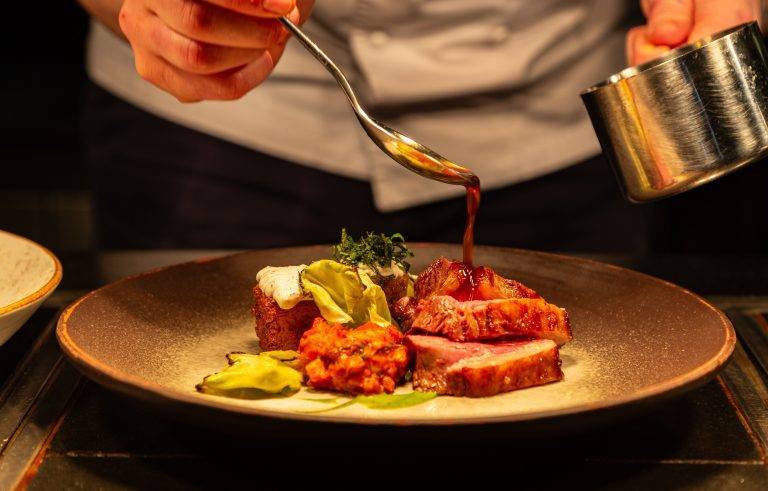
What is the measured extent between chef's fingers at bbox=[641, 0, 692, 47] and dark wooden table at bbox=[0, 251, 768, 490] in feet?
2.35

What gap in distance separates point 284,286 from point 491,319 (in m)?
0.39

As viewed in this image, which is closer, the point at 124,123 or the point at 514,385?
the point at 514,385

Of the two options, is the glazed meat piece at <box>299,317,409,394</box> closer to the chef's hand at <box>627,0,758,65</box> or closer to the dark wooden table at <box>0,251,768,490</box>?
the dark wooden table at <box>0,251,768,490</box>

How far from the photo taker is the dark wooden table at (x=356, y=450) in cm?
130

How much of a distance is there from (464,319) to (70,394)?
0.70 meters

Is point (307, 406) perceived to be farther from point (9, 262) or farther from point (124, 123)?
point (124, 123)

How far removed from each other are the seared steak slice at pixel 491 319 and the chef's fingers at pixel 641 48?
1.88 ft

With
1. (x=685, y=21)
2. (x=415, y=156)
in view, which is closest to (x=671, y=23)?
(x=685, y=21)

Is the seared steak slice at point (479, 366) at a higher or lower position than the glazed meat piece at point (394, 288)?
lower

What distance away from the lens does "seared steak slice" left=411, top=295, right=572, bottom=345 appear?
5.72 ft

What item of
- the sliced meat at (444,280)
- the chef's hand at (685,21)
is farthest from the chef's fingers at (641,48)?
the sliced meat at (444,280)

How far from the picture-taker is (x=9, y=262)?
6.52 ft

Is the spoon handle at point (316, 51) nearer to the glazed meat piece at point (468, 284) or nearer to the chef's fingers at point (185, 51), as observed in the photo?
the chef's fingers at point (185, 51)

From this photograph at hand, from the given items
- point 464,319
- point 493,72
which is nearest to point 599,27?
point 493,72
